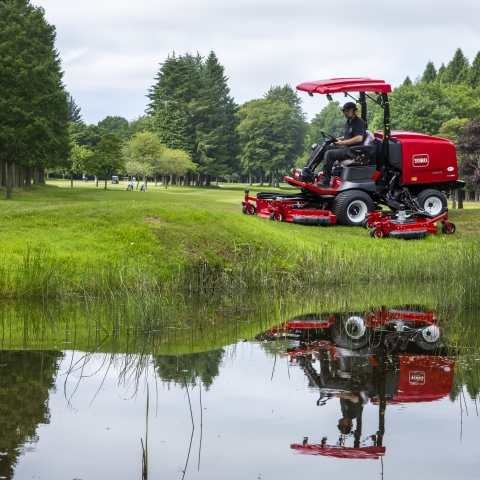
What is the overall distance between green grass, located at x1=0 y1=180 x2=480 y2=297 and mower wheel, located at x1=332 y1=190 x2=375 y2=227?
1295mm

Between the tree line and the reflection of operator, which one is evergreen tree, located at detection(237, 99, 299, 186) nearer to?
the tree line

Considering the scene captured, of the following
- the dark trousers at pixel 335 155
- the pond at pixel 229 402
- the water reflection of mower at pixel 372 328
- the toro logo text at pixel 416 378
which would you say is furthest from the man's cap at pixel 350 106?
the toro logo text at pixel 416 378

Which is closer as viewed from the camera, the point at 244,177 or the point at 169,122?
the point at 169,122

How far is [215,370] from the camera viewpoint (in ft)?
27.0

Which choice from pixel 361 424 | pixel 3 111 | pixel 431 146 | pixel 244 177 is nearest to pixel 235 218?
pixel 431 146

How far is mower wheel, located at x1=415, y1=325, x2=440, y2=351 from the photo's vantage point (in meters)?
9.53

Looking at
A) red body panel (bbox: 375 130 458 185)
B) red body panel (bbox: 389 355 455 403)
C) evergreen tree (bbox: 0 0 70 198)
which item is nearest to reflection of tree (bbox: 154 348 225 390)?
red body panel (bbox: 389 355 455 403)

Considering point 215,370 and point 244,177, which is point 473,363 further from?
point 244,177

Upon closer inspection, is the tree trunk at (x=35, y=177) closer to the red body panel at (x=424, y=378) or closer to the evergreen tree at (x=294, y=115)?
the evergreen tree at (x=294, y=115)

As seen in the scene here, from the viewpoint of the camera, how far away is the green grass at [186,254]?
13531 millimetres

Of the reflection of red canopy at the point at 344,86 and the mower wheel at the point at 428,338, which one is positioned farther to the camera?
the reflection of red canopy at the point at 344,86

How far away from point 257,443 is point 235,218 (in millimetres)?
11948

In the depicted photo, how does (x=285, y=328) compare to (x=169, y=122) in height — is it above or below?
below

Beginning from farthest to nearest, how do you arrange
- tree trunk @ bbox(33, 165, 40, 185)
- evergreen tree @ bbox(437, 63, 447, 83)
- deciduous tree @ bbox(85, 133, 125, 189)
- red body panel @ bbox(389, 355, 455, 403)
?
1. evergreen tree @ bbox(437, 63, 447, 83)
2. deciduous tree @ bbox(85, 133, 125, 189)
3. tree trunk @ bbox(33, 165, 40, 185)
4. red body panel @ bbox(389, 355, 455, 403)
